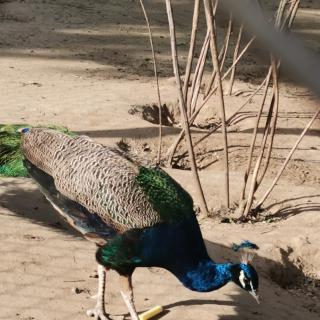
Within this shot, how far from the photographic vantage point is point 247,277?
8.44 feet

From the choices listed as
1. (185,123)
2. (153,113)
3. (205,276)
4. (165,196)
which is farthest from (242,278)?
(153,113)

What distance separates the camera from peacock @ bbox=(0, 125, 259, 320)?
8.52 ft

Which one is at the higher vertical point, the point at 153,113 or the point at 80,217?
the point at 80,217

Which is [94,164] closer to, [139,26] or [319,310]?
[319,310]

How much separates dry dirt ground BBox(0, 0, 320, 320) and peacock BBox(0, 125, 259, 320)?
0.28 meters

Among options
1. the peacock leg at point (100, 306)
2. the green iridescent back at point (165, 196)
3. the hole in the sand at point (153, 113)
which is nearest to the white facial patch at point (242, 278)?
the green iridescent back at point (165, 196)

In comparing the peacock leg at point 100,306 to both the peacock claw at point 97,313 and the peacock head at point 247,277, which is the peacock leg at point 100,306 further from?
the peacock head at point 247,277

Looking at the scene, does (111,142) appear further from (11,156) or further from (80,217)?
(80,217)

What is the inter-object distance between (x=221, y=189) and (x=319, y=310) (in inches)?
48.2

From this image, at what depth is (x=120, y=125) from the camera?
5246 millimetres

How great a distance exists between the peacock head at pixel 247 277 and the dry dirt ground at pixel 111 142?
1.07 feet

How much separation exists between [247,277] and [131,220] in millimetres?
480

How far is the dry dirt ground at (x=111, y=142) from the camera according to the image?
116 inches

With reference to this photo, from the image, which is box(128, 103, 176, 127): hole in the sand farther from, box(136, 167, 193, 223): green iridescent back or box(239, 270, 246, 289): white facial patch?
box(239, 270, 246, 289): white facial patch
